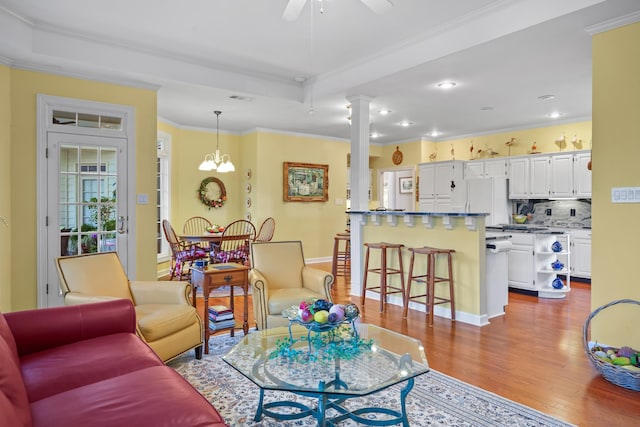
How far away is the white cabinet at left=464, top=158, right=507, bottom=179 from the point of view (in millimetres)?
7453

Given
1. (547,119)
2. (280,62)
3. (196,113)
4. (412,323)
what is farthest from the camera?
(547,119)

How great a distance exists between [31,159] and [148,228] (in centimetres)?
134

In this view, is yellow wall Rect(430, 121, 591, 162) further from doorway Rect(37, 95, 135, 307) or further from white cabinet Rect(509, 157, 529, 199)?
doorway Rect(37, 95, 135, 307)

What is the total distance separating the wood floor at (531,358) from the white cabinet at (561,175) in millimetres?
2279

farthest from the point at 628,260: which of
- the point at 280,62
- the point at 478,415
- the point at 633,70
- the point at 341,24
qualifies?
the point at 280,62

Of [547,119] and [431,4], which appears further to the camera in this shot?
[547,119]

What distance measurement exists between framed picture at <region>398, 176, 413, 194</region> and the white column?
157 inches

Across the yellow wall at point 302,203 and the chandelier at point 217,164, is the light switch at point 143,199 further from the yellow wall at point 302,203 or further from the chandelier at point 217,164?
the yellow wall at point 302,203

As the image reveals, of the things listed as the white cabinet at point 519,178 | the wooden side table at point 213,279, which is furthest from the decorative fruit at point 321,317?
the white cabinet at point 519,178

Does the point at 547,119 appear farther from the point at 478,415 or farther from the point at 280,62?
the point at 478,415

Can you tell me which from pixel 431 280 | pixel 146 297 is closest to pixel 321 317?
pixel 146 297

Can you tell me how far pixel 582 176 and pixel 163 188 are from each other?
22.3 feet

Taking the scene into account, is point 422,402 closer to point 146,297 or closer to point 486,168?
point 146,297

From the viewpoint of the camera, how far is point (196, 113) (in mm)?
6484
